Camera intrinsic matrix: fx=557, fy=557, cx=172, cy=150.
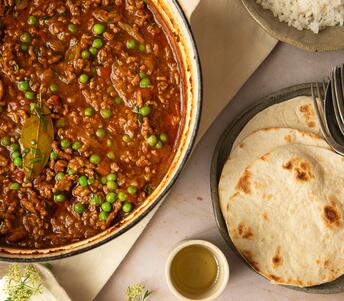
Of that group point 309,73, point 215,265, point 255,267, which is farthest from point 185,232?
point 309,73

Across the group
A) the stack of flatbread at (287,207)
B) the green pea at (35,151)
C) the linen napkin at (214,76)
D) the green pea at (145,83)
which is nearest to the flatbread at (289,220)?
the stack of flatbread at (287,207)

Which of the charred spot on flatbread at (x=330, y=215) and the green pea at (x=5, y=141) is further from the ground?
the charred spot on flatbread at (x=330, y=215)

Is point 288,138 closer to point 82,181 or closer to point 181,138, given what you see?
point 181,138

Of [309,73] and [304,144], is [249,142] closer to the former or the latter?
[304,144]

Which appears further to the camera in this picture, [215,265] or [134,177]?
[215,265]

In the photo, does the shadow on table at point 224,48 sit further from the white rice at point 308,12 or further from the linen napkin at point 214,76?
the white rice at point 308,12

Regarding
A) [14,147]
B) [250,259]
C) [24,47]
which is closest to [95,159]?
[14,147]
